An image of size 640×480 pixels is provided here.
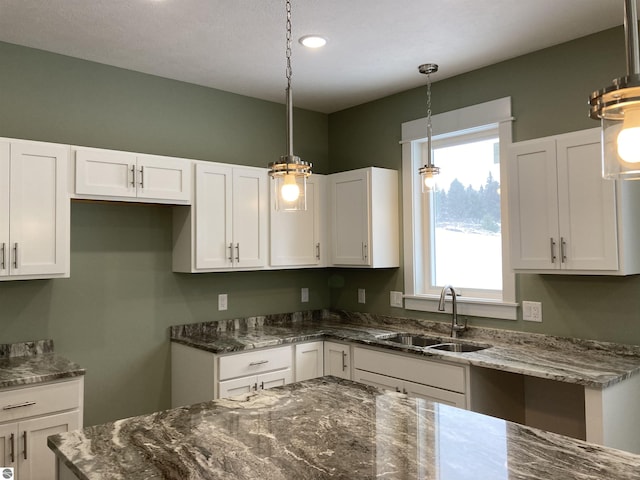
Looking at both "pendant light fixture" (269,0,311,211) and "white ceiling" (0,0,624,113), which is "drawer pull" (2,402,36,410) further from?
"white ceiling" (0,0,624,113)

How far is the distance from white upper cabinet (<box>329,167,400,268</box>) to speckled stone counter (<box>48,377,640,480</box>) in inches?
82.2

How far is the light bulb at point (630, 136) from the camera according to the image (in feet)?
3.44

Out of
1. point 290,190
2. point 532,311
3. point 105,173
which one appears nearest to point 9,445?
point 105,173

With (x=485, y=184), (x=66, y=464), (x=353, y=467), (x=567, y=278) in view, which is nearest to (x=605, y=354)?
(x=567, y=278)

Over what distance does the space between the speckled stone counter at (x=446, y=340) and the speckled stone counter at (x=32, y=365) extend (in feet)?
2.65

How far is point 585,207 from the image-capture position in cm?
277

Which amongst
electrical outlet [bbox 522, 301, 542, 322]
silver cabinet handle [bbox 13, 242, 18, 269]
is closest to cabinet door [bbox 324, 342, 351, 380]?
electrical outlet [bbox 522, 301, 542, 322]

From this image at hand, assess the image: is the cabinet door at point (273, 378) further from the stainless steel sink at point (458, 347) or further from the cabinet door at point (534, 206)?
the cabinet door at point (534, 206)

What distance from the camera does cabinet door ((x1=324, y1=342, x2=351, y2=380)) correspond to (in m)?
3.67

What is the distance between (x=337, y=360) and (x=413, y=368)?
0.68 metres

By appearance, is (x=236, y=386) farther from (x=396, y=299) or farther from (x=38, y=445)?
(x=396, y=299)

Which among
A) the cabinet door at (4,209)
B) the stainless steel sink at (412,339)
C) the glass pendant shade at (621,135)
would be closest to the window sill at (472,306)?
the stainless steel sink at (412,339)

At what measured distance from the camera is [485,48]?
3262 mm

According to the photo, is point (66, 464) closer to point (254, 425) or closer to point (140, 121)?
point (254, 425)
